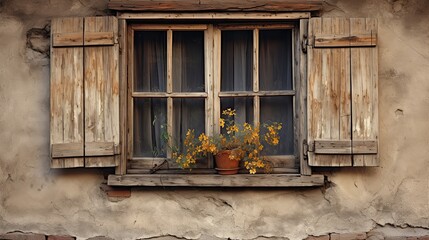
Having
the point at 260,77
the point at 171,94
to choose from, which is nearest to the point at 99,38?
the point at 171,94

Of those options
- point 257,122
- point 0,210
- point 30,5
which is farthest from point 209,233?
point 30,5

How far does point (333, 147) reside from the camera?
170 inches

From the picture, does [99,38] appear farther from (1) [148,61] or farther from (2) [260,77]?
(2) [260,77]

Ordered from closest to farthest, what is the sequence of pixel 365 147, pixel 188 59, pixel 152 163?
1. pixel 365 147
2. pixel 152 163
3. pixel 188 59

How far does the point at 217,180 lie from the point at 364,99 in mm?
1310

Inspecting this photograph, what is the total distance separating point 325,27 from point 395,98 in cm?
80

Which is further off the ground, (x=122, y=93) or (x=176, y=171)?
(x=122, y=93)

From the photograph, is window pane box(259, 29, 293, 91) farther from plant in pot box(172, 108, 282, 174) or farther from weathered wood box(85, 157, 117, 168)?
weathered wood box(85, 157, 117, 168)

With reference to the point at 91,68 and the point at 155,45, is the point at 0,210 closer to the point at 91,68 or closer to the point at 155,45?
the point at 91,68

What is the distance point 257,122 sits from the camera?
15.0 feet

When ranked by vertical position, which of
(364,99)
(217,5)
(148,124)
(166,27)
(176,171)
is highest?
(217,5)

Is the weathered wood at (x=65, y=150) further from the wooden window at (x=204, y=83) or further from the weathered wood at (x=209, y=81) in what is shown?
the weathered wood at (x=209, y=81)

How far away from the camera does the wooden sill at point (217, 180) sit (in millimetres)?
4371

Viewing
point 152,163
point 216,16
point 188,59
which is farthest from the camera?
point 188,59
